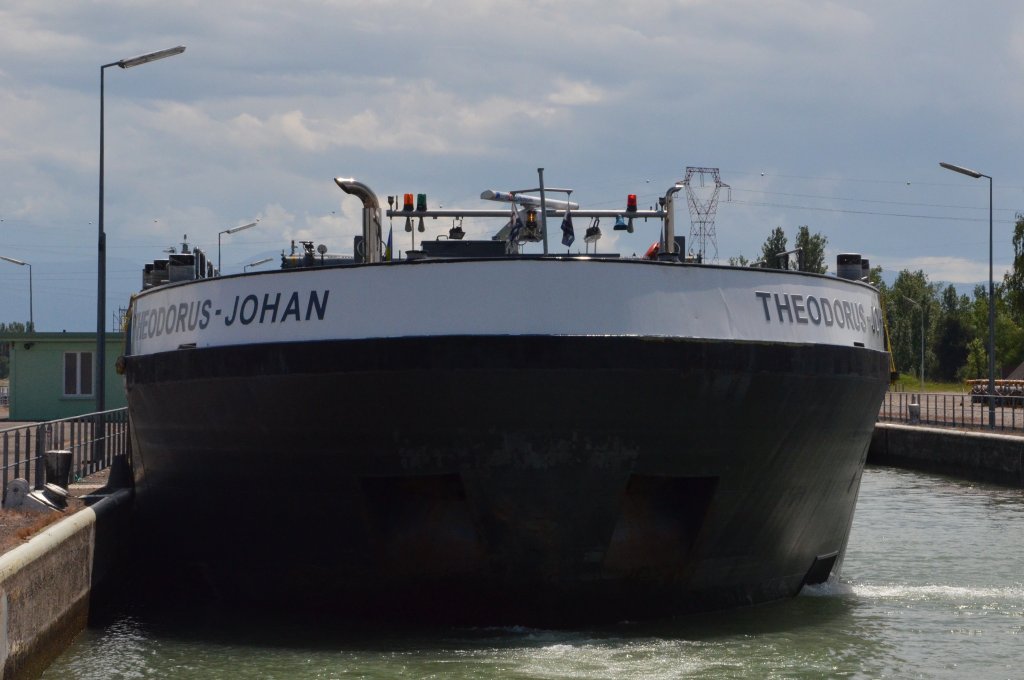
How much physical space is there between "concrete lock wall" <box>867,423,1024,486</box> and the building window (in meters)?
17.8

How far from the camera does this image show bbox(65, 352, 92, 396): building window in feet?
107

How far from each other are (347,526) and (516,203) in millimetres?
3723

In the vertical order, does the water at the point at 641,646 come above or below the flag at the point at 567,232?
below

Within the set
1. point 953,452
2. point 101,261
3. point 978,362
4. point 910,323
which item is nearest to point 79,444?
point 101,261

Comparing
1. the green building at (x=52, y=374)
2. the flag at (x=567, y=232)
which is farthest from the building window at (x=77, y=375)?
the flag at (x=567, y=232)

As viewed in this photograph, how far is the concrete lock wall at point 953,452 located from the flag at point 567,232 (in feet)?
43.9

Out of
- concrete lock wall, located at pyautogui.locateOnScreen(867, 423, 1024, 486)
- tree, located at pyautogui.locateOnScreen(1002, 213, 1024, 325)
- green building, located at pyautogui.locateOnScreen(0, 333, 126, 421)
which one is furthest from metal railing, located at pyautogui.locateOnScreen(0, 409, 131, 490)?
tree, located at pyautogui.locateOnScreen(1002, 213, 1024, 325)

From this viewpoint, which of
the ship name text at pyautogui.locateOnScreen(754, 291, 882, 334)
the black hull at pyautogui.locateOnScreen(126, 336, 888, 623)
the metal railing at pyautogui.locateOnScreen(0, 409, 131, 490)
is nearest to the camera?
the black hull at pyautogui.locateOnScreen(126, 336, 888, 623)

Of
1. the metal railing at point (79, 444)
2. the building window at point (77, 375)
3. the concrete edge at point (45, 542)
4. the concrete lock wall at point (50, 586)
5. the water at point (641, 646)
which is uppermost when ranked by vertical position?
the building window at point (77, 375)

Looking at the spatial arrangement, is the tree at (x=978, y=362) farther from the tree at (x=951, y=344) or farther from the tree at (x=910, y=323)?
the tree at (x=951, y=344)

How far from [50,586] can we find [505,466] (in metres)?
2.94

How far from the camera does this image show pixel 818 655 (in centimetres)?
912

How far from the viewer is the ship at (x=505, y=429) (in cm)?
873

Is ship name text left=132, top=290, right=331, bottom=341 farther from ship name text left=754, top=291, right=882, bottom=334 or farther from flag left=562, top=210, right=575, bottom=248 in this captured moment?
flag left=562, top=210, right=575, bottom=248
